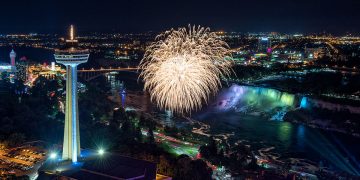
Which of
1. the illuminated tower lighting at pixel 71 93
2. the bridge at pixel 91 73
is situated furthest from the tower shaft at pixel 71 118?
the bridge at pixel 91 73

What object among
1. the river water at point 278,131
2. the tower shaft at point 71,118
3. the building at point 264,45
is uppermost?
the building at point 264,45

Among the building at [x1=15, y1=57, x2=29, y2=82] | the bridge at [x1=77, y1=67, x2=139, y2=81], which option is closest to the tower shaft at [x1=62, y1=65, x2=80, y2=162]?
the building at [x1=15, y1=57, x2=29, y2=82]

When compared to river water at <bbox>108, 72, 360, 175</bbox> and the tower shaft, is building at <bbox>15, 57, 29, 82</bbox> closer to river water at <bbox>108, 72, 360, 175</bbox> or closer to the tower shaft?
river water at <bbox>108, 72, 360, 175</bbox>

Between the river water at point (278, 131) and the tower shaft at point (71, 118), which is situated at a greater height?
the tower shaft at point (71, 118)

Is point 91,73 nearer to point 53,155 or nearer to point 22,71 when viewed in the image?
point 22,71

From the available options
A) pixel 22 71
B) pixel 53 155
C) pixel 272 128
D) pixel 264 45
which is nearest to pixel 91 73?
pixel 22 71

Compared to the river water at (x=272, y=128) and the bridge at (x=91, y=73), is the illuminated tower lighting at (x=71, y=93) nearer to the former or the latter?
Result: the river water at (x=272, y=128)

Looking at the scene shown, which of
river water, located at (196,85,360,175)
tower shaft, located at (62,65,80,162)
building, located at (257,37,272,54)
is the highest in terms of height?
building, located at (257,37,272,54)

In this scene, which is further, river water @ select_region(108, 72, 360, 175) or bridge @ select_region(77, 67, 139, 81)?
bridge @ select_region(77, 67, 139, 81)

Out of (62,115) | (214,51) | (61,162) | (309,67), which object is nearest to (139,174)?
(61,162)
